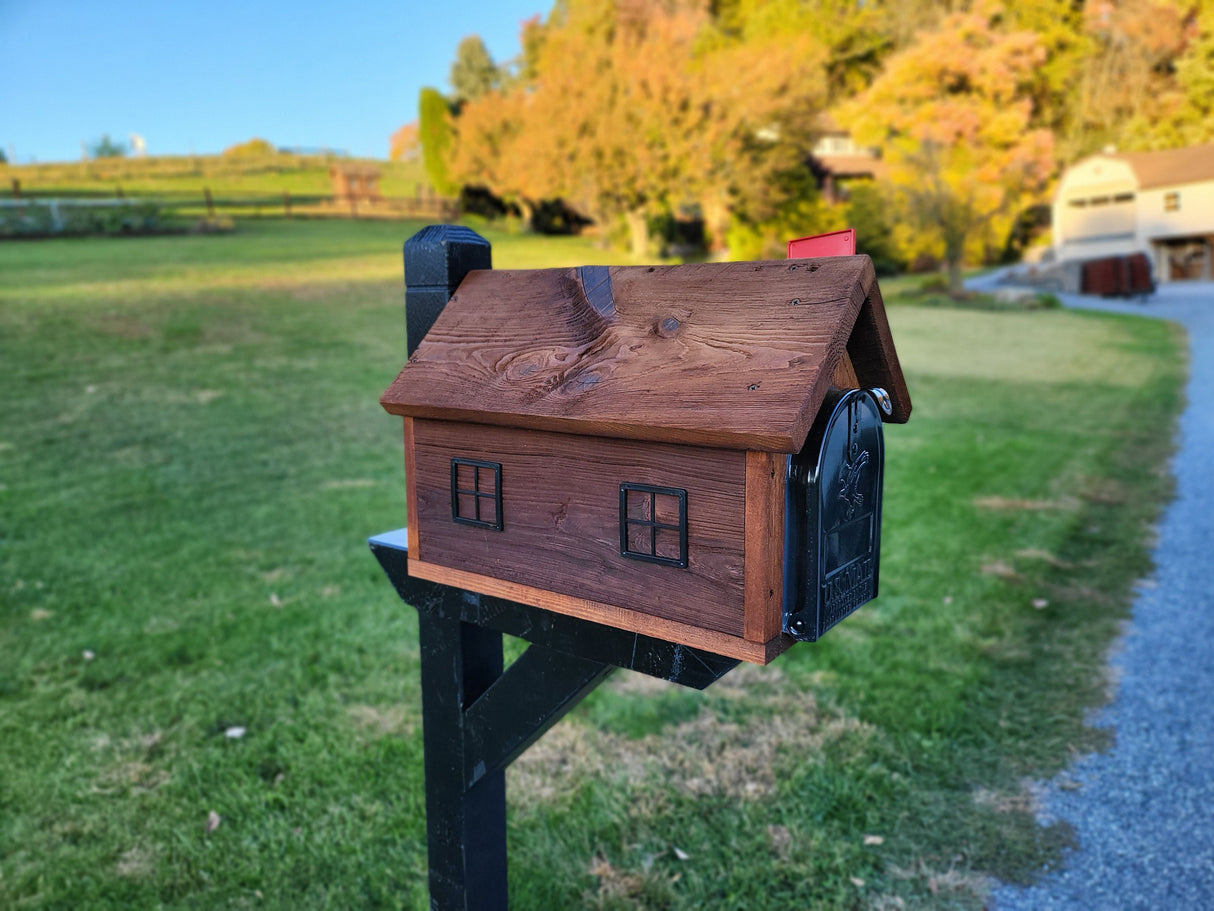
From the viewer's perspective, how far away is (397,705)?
11.9 feet

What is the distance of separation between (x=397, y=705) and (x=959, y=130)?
31722 millimetres

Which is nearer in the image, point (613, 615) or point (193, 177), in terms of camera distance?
point (613, 615)

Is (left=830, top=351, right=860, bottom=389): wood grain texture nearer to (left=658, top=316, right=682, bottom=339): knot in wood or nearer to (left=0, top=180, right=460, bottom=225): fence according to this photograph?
(left=658, top=316, right=682, bottom=339): knot in wood

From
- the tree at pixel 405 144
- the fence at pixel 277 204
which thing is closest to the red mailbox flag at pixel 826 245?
the fence at pixel 277 204

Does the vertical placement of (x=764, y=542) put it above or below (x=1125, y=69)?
below

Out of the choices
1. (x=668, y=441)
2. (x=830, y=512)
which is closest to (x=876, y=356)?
(x=830, y=512)

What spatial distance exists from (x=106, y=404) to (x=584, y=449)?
8.95 m

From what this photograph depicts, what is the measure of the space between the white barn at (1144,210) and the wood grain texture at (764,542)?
121 ft

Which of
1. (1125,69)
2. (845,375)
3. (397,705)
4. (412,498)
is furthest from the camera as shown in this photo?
(1125,69)

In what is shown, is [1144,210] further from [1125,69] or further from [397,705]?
[397,705]

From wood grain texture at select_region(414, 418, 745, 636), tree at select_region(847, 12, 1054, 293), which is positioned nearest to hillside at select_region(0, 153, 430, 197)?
tree at select_region(847, 12, 1054, 293)

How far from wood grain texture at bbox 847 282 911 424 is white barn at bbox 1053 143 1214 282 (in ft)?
119

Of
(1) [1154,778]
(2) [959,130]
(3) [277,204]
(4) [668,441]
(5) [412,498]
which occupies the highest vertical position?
(2) [959,130]

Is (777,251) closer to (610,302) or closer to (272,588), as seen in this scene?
(272,588)
